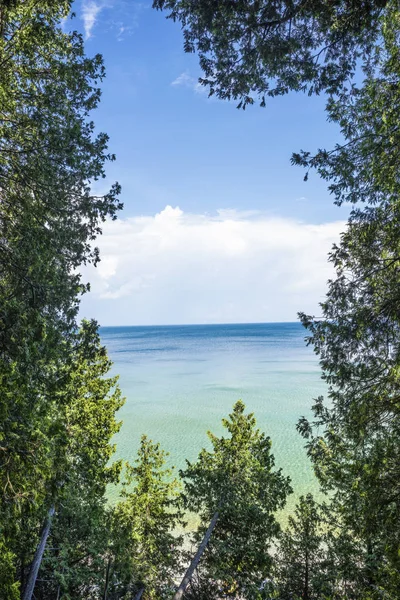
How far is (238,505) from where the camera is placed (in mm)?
12984

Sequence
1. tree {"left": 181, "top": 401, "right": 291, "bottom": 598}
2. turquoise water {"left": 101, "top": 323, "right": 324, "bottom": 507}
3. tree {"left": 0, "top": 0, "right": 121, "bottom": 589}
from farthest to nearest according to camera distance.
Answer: turquoise water {"left": 101, "top": 323, "right": 324, "bottom": 507}, tree {"left": 181, "top": 401, "right": 291, "bottom": 598}, tree {"left": 0, "top": 0, "right": 121, "bottom": 589}

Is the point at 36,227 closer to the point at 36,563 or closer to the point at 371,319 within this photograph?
the point at 371,319

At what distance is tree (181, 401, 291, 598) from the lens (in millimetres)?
12039

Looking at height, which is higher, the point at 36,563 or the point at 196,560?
the point at 36,563

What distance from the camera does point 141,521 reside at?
12453 millimetres

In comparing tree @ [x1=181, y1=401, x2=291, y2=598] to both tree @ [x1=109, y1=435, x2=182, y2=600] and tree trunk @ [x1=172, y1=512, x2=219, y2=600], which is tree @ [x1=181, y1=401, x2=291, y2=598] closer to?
tree trunk @ [x1=172, y1=512, x2=219, y2=600]

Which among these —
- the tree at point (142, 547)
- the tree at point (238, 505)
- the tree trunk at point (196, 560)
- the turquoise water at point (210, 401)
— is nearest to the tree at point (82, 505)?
the tree at point (142, 547)

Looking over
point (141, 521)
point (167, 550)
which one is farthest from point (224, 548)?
point (141, 521)

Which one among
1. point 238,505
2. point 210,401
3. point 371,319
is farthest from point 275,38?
point 210,401

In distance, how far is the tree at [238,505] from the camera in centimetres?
1204

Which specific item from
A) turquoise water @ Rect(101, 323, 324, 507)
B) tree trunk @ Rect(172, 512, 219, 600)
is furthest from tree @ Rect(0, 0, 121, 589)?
turquoise water @ Rect(101, 323, 324, 507)

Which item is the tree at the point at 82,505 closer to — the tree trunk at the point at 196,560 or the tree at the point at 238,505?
the tree trunk at the point at 196,560

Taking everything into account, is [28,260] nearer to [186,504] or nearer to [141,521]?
[141,521]

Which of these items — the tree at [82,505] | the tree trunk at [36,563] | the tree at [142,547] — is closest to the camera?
the tree trunk at [36,563]
